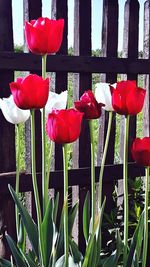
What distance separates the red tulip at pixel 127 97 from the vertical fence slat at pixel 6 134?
1.00 metres

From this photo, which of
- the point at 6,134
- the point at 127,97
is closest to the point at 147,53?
the point at 6,134

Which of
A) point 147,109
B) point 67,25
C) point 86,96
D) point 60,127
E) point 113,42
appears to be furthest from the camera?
point 147,109

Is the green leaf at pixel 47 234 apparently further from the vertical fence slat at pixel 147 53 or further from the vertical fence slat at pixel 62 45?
the vertical fence slat at pixel 147 53

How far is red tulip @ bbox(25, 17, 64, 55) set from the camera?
107cm

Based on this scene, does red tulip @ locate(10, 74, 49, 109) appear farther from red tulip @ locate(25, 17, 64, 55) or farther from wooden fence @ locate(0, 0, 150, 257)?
wooden fence @ locate(0, 0, 150, 257)

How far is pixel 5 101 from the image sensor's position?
1.21 m

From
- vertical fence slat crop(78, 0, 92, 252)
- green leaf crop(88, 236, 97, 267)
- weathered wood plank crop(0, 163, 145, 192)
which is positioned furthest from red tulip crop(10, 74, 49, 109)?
vertical fence slat crop(78, 0, 92, 252)

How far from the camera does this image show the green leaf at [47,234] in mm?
1186

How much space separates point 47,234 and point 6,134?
0.91m

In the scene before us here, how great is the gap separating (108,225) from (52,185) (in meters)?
0.34

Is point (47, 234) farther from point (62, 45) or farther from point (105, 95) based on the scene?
point (62, 45)

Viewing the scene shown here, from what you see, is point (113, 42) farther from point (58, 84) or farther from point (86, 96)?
point (86, 96)

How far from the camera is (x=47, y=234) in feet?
3.98

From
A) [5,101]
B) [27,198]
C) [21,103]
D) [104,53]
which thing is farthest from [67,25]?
[21,103]
